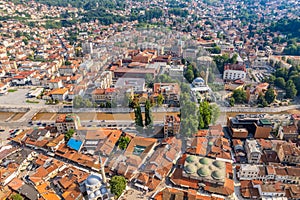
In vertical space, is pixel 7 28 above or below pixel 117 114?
above

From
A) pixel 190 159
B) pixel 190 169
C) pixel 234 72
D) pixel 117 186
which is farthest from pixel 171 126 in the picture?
pixel 234 72

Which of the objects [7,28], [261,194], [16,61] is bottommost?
[261,194]

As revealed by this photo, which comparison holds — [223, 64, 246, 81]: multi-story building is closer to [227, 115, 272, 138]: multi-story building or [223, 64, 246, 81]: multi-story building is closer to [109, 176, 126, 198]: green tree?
[227, 115, 272, 138]: multi-story building

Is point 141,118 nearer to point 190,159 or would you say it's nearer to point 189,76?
point 190,159

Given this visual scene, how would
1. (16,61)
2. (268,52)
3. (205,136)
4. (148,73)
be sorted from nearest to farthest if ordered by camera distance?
(205,136), (148,73), (16,61), (268,52)

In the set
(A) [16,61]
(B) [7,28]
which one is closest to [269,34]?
(A) [16,61]

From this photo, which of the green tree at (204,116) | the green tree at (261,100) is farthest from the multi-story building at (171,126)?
the green tree at (261,100)

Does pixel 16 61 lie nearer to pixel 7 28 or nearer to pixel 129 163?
pixel 7 28
